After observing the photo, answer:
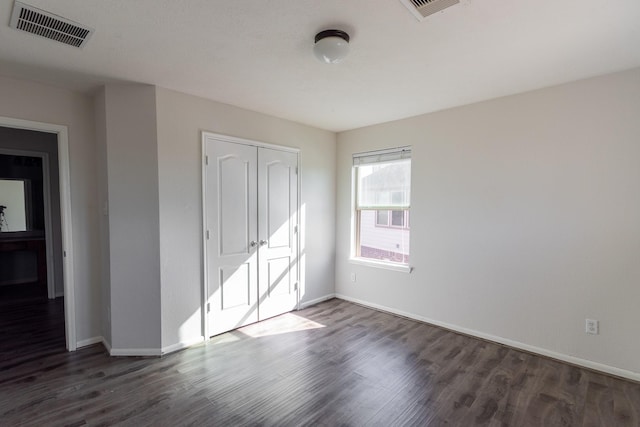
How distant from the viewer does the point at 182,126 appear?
2975 mm

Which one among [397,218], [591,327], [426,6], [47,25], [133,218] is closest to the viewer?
[426,6]

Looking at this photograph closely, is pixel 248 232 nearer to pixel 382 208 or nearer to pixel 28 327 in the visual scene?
pixel 382 208

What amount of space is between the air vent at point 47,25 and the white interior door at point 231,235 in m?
1.32

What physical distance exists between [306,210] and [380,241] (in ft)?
3.64

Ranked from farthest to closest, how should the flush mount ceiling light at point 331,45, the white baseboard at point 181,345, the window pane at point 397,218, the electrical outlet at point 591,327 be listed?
the window pane at point 397,218
the white baseboard at point 181,345
the electrical outlet at point 591,327
the flush mount ceiling light at point 331,45

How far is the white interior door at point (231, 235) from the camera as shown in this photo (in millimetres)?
3201

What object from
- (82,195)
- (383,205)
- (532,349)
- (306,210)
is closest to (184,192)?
(82,195)

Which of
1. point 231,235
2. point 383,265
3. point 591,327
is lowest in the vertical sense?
point 591,327

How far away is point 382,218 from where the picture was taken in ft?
13.8

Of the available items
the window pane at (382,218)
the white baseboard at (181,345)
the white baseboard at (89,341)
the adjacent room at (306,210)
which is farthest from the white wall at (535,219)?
the white baseboard at (89,341)

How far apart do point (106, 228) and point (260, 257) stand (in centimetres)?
156

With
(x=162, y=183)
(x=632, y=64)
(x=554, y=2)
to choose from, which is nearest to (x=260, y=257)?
(x=162, y=183)

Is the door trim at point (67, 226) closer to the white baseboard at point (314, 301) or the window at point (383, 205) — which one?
the white baseboard at point (314, 301)

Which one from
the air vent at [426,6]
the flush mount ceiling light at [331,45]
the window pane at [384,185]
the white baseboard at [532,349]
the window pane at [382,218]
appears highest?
the air vent at [426,6]
